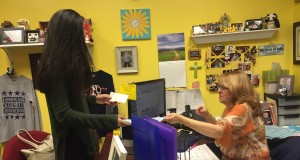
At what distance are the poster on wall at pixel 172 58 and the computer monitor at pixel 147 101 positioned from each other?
0.53 meters

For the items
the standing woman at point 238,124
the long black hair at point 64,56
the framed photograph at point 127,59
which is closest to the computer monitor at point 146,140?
the standing woman at point 238,124

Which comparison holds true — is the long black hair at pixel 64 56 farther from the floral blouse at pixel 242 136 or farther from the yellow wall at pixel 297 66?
the yellow wall at pixel 297 66

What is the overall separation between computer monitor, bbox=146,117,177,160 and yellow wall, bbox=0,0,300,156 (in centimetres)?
160

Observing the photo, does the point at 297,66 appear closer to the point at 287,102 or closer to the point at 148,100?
the point at 287,102

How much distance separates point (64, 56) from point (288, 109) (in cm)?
203

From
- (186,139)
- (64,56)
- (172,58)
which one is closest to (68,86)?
(64,56)

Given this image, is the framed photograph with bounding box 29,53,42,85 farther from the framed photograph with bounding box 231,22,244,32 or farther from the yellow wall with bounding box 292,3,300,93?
the yellow wall with bounding box 292,3,300,93

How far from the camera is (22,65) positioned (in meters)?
2.36

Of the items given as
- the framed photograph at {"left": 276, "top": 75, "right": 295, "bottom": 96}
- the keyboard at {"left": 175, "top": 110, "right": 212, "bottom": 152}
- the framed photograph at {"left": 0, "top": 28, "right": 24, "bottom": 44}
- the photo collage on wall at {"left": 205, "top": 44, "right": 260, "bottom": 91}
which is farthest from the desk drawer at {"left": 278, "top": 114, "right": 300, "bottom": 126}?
the framed photograph at {"left": 0, "top": 28, "right": 24, "bottom": 44}

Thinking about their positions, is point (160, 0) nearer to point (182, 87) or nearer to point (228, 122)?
point (182, 87)

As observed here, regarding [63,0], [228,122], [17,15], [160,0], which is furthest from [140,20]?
[228,122]

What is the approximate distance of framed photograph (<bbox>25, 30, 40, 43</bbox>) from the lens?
85.3 inches

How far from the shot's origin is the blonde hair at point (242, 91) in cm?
121

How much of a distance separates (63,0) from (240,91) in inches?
73.0
